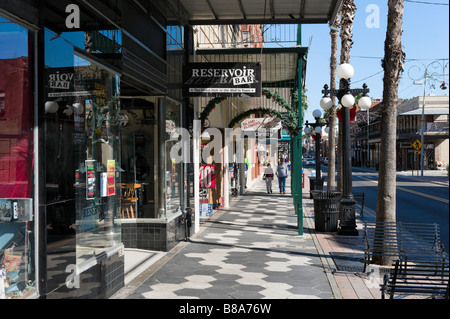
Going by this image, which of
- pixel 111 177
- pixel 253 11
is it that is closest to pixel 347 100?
pixel 253 11

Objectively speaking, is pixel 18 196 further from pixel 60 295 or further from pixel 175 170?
pixel 175 170

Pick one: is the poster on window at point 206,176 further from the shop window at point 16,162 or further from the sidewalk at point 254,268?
the shop window at point 16,162

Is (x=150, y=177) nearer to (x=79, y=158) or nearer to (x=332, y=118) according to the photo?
(x=79, y=158)

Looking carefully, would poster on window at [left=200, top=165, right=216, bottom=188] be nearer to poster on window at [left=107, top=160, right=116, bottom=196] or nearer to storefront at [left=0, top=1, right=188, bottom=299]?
storefront at [left=0, top=1, right=188, bottom=299]

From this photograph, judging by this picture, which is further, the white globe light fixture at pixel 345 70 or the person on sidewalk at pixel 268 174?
the person on sidewalk at pixel 268 174

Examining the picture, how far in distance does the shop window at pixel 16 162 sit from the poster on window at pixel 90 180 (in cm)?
136

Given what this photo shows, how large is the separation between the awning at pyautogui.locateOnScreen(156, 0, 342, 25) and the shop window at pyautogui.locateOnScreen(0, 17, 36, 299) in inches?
218

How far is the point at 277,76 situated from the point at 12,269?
1301 cm

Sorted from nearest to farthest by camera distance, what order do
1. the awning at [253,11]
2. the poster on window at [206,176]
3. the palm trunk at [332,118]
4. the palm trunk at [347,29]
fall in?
1. the awning at [253,11]
2. the poster on window at [206,176]
3. the palm trunk at [347,29]
4. the palm trunk at [332,118]

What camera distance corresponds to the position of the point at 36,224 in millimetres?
4957

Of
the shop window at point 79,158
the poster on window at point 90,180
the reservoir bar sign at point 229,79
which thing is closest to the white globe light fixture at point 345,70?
the reservoir bar sign at point 229,79

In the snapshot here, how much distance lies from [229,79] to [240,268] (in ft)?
13.8

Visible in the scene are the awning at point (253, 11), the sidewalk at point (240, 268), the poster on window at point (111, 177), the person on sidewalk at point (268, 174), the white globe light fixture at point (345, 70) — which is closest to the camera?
the poster on window at point (111, 177)

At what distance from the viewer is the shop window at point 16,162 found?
4668 millimetres
